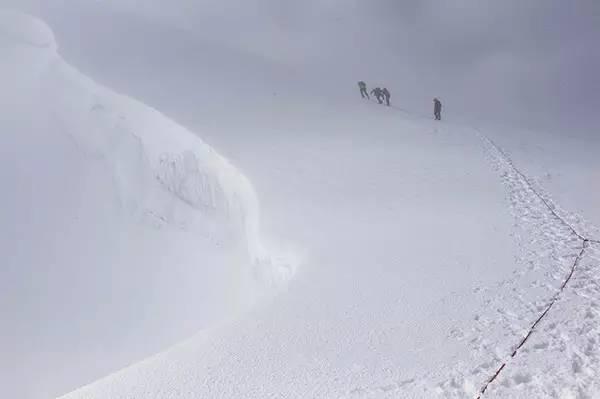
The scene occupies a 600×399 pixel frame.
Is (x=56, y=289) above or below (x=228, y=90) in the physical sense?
below

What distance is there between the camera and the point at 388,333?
6613 millimetres

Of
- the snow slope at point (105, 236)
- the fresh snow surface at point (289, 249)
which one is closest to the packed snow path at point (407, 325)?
the fresh snow surface at point (289, 249)

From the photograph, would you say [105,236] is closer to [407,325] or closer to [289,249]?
[289,249]

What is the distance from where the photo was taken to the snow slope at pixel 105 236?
9734mm

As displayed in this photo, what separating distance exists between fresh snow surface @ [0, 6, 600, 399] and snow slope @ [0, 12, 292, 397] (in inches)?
1.8

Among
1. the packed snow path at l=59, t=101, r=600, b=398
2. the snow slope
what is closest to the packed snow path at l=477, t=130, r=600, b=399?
the packed snow path at l=59, t=101, r=600, b=398

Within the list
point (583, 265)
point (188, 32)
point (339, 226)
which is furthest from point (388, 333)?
point (188, 32)

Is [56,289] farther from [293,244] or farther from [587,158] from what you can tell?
[587,158]

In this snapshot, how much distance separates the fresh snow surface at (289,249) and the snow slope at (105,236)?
0.15 feet

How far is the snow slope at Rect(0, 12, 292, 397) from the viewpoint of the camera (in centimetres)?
973

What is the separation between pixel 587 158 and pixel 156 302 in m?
16.3

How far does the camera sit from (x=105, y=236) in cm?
1091

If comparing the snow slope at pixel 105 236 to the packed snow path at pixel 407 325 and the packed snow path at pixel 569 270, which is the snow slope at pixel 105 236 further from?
the packed snow path at pixel 569 270

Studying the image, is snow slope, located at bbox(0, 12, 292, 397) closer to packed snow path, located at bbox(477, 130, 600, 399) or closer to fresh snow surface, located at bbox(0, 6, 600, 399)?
fresh snow surface, located at bbox(0, 6, 600, 399)
